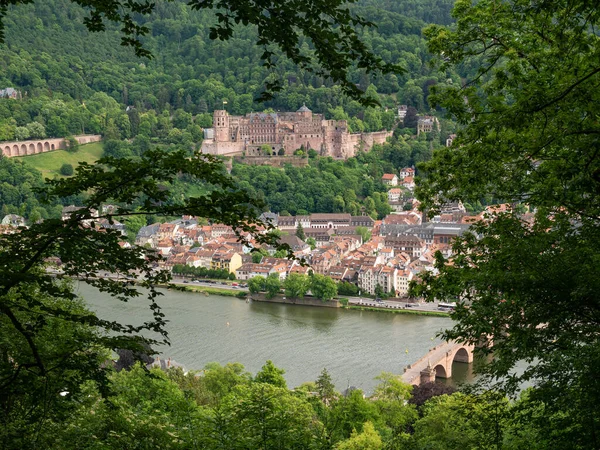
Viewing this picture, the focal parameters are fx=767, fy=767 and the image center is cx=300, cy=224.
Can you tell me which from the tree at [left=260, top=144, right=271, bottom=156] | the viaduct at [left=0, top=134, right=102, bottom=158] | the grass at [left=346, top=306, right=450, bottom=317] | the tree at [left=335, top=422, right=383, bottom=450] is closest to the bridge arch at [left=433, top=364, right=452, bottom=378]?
the grass at [left=346, top=306, right=450, bottom=317]

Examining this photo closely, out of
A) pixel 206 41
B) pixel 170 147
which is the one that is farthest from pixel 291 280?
pixel 206 41

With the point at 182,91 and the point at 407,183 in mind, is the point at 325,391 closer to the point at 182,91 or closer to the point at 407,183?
the point at 407,183

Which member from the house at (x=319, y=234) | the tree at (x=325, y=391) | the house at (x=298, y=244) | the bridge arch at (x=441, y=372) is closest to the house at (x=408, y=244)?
the house at (x=319, y=234)

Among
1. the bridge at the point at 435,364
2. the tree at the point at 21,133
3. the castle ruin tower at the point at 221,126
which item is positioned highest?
the castle ruin tower at the point at 221,126

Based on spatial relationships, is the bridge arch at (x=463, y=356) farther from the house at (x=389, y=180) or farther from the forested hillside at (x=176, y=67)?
the forested hillside at (x=176, y=67)

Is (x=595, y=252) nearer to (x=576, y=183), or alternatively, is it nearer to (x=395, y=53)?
(x=576, y=183)

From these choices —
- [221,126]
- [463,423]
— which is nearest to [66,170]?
[221,126]

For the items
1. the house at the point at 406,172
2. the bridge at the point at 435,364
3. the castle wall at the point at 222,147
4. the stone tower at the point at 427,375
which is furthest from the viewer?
the castle wall at the point at 222,147

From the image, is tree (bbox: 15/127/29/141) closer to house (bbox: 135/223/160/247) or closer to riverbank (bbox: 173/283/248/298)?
house (bbox: 135/223/160/247)
